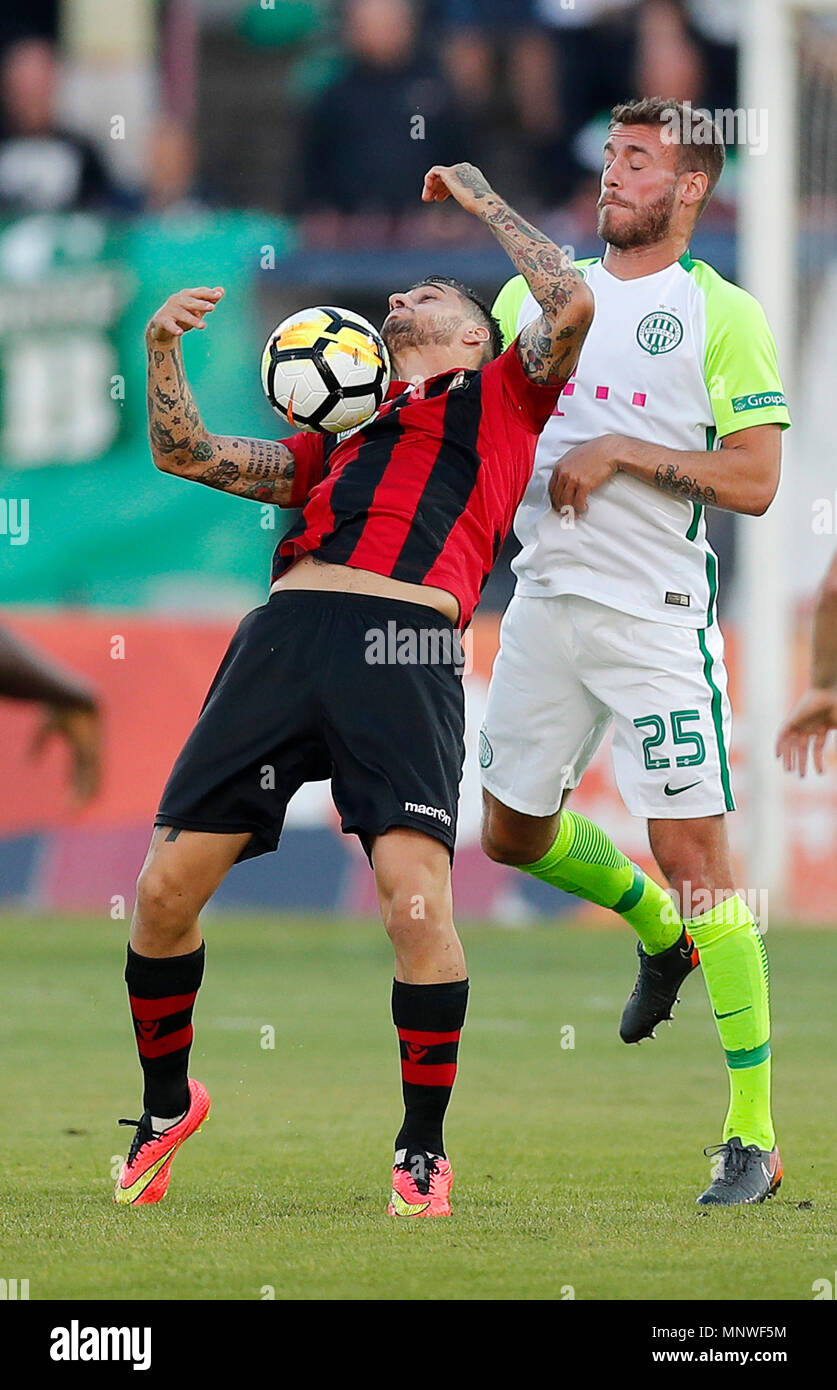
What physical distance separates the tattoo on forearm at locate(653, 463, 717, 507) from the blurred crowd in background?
30.0 ft

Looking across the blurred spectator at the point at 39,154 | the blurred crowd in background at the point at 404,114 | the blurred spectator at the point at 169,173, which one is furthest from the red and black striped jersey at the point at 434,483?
the blurred spectator at the point at 169,173

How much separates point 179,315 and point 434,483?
686 mm

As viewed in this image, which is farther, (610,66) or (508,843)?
(610,66)

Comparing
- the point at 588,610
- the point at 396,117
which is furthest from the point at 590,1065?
the point at 396,117

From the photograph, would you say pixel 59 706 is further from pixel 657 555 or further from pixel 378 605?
pixel 657 555

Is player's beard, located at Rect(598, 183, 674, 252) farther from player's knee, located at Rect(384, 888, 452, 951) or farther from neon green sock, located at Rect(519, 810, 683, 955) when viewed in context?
player's knee, located at Rect(384, 888, 452, 951)

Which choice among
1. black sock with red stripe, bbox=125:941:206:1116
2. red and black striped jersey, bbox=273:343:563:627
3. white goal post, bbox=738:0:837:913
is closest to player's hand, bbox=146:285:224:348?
red and black striped jersey, bbox=273:343:563:627

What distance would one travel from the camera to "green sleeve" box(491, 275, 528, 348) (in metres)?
5.41

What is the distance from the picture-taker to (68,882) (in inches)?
472

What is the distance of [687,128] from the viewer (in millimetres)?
5141

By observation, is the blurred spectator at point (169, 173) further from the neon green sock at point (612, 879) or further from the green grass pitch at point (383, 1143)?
the neon green sock at point (612, 879)

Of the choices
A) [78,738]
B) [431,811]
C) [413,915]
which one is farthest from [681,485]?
[78,738]

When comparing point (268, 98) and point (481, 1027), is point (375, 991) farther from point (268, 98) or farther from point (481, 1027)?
point (268, 98)

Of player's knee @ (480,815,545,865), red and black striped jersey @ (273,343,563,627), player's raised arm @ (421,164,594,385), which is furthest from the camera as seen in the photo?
player's knee @ (480,815,545,865)
